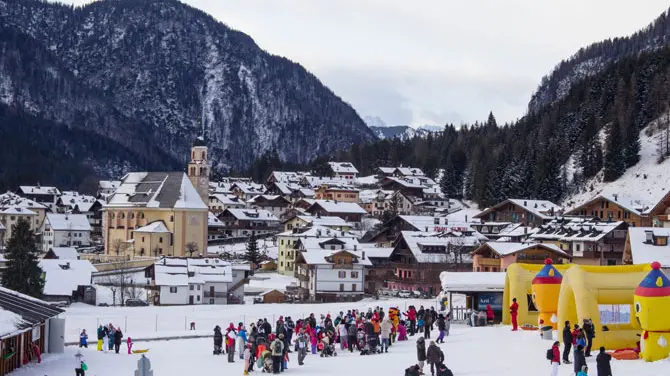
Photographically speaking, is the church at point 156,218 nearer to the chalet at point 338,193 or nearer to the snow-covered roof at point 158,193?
the snow-covered roof at point 158,193

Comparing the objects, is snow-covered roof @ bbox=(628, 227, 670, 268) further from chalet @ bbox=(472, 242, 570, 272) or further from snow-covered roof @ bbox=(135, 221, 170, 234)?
snow-covered roof @ bbox=(135, 221, 170, 234)

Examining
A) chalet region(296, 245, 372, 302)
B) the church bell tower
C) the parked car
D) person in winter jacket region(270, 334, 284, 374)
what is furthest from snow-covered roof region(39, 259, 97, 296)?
person in winter jacket region(270, 334, 284, 374)

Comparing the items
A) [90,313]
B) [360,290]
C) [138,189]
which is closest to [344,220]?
[138,189]

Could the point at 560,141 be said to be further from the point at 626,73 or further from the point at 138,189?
the point at 138,189

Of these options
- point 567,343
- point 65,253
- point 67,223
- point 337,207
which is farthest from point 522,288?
point 67,223

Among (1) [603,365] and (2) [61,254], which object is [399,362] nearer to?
(1) [603,365]

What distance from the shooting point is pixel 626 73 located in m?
128

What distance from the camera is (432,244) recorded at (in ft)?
254

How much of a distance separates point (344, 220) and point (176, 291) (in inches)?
2097

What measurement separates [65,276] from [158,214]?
1249 inches

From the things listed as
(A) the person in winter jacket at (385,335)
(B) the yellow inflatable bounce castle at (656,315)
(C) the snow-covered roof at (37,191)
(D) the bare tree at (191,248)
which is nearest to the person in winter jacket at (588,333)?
(B) the yellow inflatable bounce castle at (656,315)

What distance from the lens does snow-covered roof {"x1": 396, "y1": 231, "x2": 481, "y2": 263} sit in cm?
7581

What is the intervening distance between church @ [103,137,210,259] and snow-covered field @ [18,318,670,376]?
62.0 meters

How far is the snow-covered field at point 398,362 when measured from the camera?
21.1m
